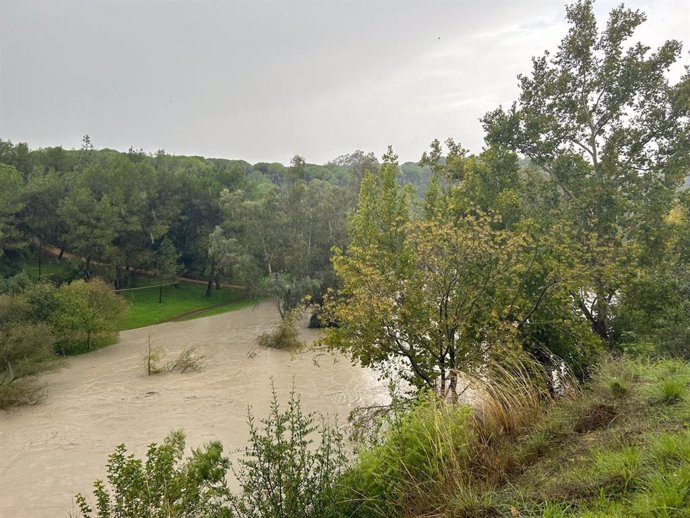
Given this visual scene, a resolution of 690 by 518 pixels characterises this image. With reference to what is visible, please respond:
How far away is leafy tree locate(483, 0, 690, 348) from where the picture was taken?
1355 centimetres

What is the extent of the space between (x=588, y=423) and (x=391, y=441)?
229 centimetres

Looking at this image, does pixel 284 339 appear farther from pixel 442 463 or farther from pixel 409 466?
pixel 442 463

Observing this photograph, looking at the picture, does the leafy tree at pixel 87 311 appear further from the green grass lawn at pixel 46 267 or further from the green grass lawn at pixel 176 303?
the green grass lawn at pixel 46 267

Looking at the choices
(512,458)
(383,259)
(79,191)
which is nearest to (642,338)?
(383,259)

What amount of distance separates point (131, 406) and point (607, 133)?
1981cm

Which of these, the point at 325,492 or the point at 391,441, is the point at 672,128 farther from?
the point at 325,492

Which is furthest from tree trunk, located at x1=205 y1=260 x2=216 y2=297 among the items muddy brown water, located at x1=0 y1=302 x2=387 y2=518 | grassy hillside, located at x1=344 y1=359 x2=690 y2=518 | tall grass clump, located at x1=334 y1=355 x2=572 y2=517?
grassy hillside, located at x1=344 y1=359 x2=690 y2=518

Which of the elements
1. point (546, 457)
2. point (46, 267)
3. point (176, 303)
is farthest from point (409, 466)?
point (46, 267)

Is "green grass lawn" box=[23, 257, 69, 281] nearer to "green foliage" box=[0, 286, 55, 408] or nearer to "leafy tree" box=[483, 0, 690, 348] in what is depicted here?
"green foliage" box=[0, 286, 55, 408]

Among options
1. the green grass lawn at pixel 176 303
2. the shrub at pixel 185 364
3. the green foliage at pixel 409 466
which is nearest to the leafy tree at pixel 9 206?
the green grass lawn at pixel 176 303

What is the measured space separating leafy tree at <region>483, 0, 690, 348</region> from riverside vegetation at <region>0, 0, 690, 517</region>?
60 millimetres

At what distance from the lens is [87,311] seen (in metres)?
24.2

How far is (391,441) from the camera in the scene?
5312 millimetres

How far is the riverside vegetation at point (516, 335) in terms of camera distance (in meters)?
4.51
